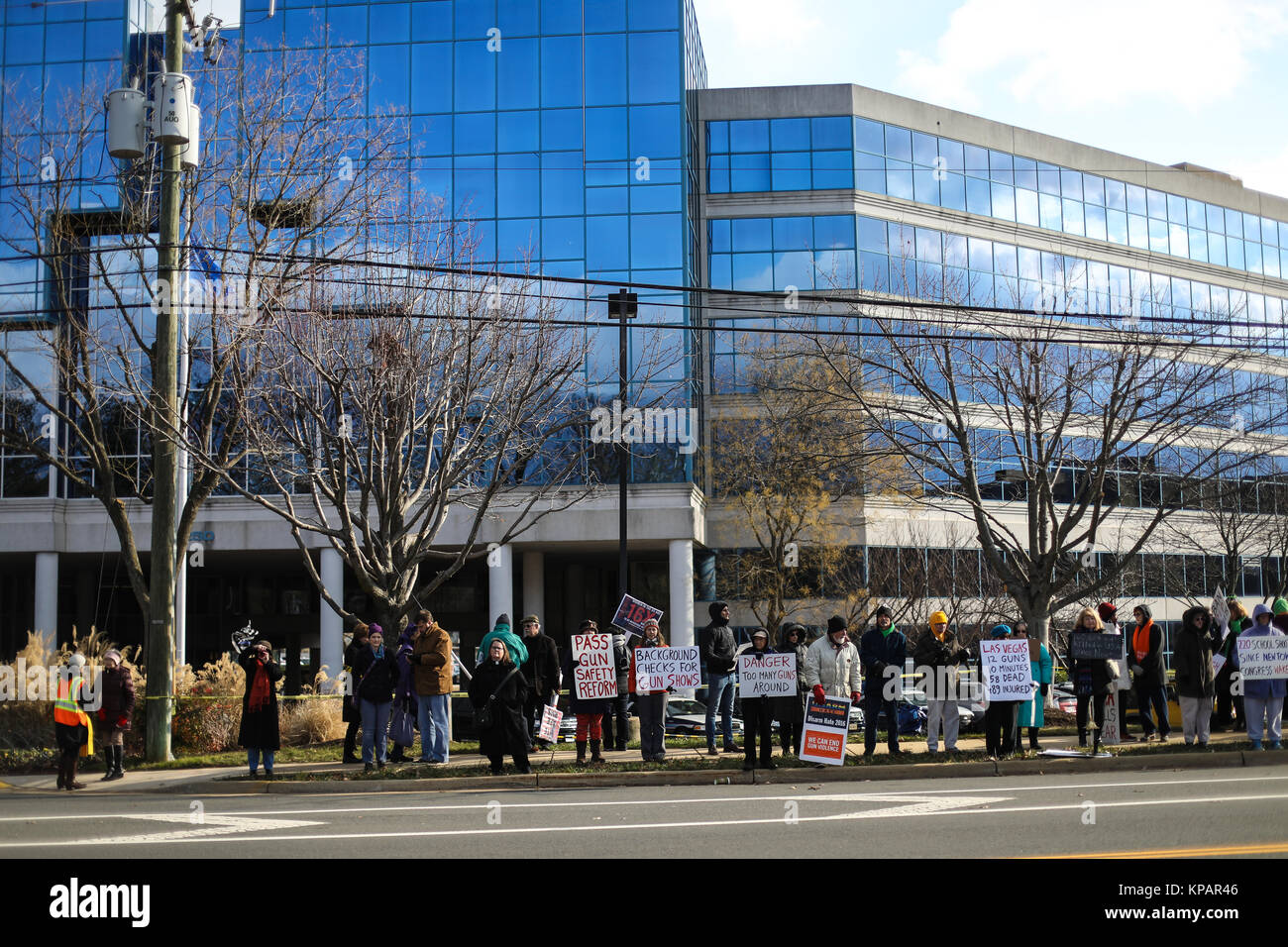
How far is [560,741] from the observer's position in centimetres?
2011

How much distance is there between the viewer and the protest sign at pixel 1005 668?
15.2m

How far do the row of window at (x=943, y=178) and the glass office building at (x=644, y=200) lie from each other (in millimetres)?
82

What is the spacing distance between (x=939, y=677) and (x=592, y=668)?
4422 mm

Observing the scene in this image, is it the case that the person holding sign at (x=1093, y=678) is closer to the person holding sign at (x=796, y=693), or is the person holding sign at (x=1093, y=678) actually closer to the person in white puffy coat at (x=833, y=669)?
the person in white puffy coat at (x=833, y=669)

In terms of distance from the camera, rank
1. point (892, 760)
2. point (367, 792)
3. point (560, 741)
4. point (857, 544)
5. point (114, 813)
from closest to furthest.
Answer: point (114, 813) < point (367, 792) < point (892, 760) < point (560, 741) < point (857, 544)

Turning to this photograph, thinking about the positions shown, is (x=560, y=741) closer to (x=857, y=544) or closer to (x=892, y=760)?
(x=892, y=760)

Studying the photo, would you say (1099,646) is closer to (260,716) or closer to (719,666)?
(719,666)

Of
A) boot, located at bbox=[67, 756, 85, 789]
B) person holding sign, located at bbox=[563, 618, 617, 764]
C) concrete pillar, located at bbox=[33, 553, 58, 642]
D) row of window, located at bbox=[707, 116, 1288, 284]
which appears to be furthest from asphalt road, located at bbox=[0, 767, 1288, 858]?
row of window, located at bbox=[707, 116, 1288, 284]

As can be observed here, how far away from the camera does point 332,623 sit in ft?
118

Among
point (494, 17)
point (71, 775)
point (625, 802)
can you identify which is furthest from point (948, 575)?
point (71, 775)

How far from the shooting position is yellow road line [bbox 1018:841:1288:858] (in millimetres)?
8484

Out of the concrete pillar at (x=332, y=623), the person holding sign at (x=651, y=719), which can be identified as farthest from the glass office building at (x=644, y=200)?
the person holding sign at (x=651, y=719)

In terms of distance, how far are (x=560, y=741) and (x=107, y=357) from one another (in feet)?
30.8
